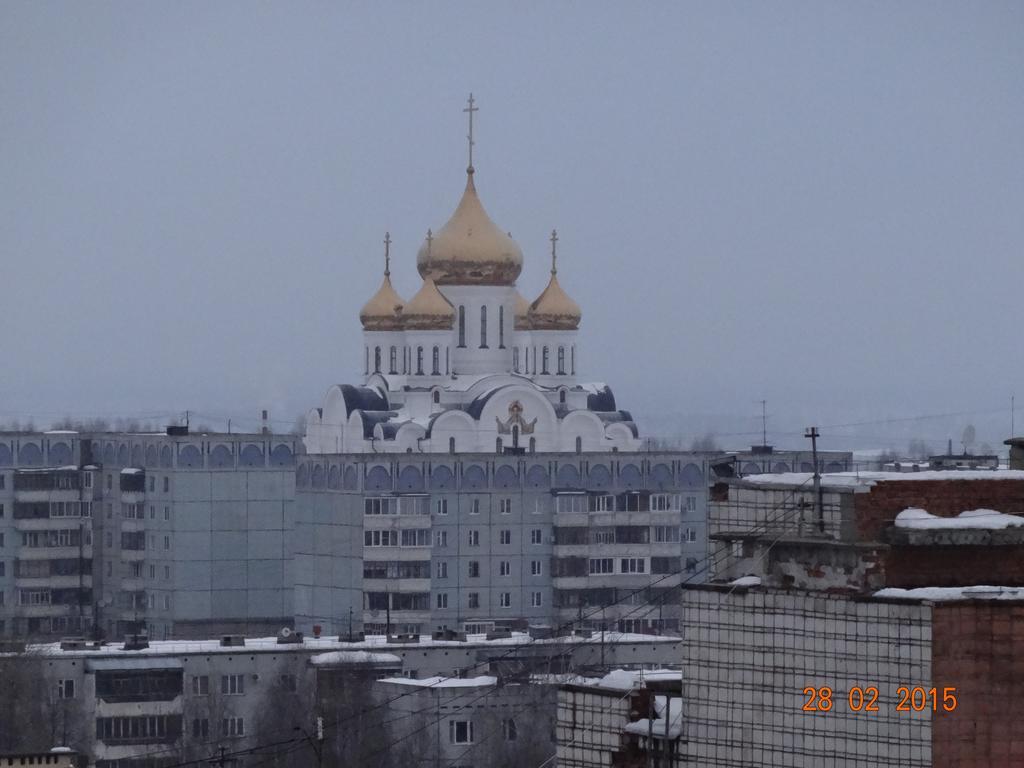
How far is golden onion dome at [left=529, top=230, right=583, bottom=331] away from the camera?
7688 centimetres

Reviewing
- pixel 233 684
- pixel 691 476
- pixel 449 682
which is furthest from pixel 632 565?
pixel 449 682

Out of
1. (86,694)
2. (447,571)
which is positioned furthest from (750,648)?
(447,571)

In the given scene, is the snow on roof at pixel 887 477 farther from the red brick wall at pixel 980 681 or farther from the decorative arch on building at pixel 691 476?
the decorative arch on building at pixel 691 476

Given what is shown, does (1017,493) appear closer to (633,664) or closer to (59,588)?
(633,664)

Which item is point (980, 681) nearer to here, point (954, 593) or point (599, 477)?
point (954, 593)

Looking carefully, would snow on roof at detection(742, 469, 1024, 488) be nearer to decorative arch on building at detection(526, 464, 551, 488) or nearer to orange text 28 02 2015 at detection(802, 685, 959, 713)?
orange text 28 02 2015 at detection(802, 685, 959, 713)

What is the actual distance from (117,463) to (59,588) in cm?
270

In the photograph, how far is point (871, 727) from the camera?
1969 centimetres

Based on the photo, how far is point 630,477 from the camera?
6719 cm

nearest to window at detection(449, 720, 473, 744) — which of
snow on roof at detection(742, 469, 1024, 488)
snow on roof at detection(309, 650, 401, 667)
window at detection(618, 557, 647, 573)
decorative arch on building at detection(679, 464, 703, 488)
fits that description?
snow on roof at detection(309, 650, 401, 667)

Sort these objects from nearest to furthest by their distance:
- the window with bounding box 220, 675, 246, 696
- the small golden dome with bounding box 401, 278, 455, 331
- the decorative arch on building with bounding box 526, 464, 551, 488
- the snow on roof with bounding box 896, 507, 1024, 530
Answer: the snow on roof with bounding box 896, 507, 1024, 530
the window with bounding box 220, 675, 246, 696
the decorative arch on building with bounding box 526, 464, 551, 488
the small golden dome with bounding box 401, 278, 455, 331

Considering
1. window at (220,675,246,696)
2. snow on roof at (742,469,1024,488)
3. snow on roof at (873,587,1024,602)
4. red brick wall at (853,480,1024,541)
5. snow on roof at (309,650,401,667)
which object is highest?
snow on roof at (742,469,1024,488)

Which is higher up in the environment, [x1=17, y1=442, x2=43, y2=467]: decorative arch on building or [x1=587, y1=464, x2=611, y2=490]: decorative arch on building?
[x1=17, y1=442, x2=43, y2=467]: decorative arch on building

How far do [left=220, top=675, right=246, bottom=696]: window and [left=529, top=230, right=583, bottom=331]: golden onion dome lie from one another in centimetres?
2765
